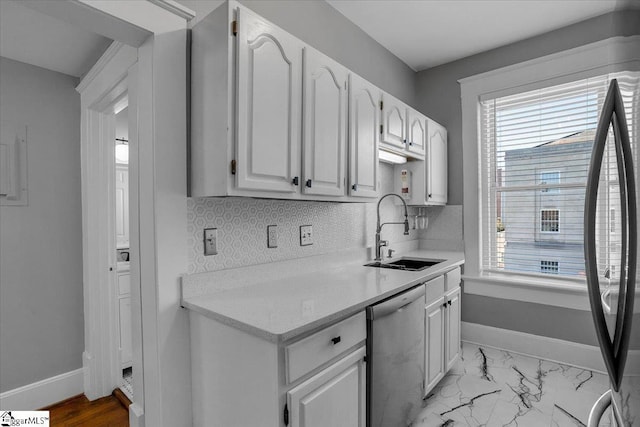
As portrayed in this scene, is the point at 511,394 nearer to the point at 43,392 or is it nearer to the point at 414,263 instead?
the point at 414,263

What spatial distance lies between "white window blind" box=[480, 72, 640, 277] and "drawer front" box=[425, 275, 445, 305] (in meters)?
1.14

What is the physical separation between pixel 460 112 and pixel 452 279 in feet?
5.56

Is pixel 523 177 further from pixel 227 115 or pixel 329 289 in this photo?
pixel 227 115

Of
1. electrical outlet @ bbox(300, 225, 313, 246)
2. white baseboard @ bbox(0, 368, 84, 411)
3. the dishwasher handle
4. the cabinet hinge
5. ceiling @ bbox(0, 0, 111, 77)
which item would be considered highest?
ceiling @ bbox(0, 0, 111, 77)

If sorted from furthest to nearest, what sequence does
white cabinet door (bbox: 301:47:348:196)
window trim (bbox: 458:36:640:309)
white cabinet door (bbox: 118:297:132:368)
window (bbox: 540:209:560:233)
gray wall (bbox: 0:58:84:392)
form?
A: window (bbox: 540:209:560:233)
window trim (bbox: 458:36:640:309)
white cabinet door (bbox: 118:297:132:368)
gray wall (bbox: 0:58:84:392)
white cabinet door (bbox: 301:47:348:196)

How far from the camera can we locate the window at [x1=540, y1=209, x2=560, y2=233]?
278 centimetres

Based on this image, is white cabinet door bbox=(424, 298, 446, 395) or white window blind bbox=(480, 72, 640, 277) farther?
white window blind bbox=(480, 72, 640, 277)

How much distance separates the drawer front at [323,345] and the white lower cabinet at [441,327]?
788mm

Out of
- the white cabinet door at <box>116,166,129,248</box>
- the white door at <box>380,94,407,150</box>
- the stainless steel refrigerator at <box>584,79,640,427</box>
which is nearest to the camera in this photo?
the stainless steel refrigerator at <box>584,79,640,427</box>

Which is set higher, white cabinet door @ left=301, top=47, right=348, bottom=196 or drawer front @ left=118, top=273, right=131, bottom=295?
white cabinet door @ left=301, top=47, right=348, bottom=196

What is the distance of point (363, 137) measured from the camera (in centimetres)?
208

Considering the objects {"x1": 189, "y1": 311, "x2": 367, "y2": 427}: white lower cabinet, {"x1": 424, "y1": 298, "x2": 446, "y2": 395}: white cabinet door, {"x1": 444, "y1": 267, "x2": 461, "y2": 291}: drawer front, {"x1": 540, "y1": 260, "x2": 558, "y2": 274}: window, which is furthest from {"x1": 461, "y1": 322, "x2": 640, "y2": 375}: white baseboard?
{"x1": 189, "y1": 311, "x2": 367, "y2": 427}: white lower cabinet

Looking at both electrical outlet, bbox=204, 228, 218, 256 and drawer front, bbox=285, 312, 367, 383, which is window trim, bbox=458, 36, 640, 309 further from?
electrical outlet, bbox=204, 228, 218, 256

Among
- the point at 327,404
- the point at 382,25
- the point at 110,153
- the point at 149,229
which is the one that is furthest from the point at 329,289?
the point at 382,25
